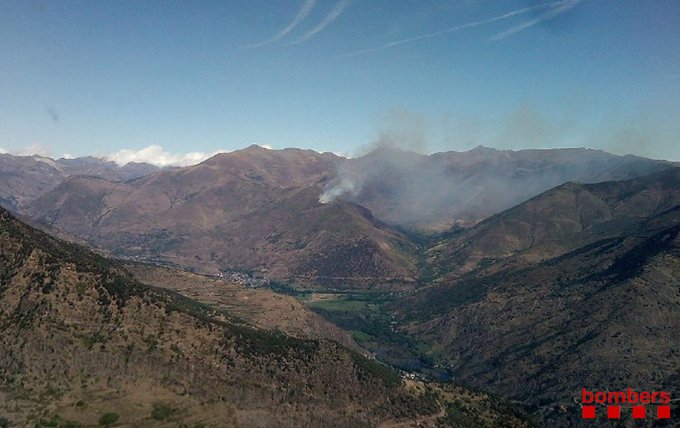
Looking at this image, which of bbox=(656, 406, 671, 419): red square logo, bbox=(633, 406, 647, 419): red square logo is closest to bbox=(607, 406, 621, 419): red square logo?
bbox=(633, 406, 647, 419): red square logo

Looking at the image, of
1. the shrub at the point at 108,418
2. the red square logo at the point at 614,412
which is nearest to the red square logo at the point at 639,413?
the red square logo at the point at 614,412

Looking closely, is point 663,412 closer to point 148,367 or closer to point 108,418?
point 148,367

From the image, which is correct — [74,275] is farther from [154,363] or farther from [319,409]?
[319,409]

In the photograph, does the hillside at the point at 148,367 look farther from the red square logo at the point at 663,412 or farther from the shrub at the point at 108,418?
the red square logo at the point at 663,412

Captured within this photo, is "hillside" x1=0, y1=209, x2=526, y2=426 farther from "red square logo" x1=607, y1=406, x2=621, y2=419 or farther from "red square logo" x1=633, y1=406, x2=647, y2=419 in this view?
"red square logo" x1=633, y1=406, x2=647, y2=419

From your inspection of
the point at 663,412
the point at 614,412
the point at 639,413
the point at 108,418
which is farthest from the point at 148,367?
the point at 663,412

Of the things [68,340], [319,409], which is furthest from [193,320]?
[319,409]
